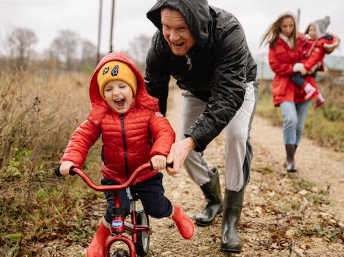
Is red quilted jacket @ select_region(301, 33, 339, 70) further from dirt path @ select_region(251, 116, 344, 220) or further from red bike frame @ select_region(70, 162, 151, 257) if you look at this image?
red bike frame @ select_region(70, 162, 151, 257)

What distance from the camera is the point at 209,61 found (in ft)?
8.59

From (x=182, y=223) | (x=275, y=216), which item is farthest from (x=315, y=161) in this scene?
(x=182, y=223)

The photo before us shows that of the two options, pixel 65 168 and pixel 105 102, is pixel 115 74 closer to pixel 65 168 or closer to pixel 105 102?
pixel 105 102

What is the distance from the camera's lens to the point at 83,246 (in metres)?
3.09

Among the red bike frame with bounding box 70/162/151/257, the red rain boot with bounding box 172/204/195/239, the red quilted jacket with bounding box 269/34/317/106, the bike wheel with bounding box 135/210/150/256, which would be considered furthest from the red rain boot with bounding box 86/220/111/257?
the red quilted jacket with bounding box 269/34/317/106

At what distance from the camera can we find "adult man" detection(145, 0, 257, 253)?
222 cm

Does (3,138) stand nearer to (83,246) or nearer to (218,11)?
(83,246)

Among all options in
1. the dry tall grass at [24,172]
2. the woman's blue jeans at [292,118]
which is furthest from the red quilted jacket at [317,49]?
the dry tall grass at [24,172]

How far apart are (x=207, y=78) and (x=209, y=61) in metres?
0.19

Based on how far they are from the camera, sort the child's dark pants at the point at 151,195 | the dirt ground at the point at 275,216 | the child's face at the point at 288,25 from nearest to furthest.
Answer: the child's dark pants at the point at 151,195
the dirt ground at the point at 275,216
the child's face at the point at 288,25

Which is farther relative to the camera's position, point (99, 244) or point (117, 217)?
point (99, 244)

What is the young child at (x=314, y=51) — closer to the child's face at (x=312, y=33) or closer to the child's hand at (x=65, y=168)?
the child's face at (x=312, y=33)

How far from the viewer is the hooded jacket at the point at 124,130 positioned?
8.08 ft

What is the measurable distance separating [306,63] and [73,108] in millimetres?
3767
